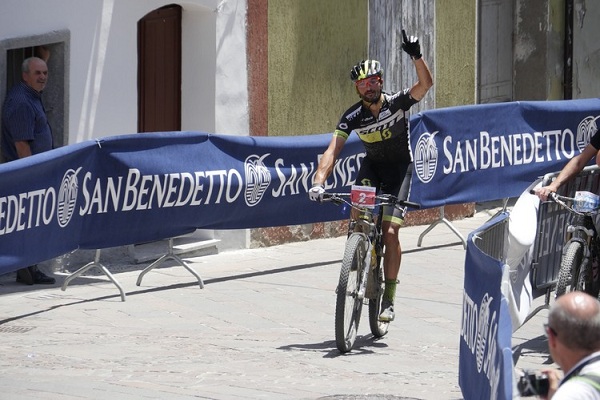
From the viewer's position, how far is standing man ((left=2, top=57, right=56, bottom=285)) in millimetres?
12820

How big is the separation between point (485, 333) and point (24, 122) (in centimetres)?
664

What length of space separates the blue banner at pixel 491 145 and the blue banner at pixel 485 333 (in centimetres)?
632

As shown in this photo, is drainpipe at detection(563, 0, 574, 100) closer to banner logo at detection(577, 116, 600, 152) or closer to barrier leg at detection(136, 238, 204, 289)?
banner logo at detection(577, 116, 600, 152)

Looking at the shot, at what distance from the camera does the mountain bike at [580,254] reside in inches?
390

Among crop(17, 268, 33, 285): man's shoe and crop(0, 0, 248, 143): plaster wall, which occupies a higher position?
crop(0, 0, 248, 143): plaster wall

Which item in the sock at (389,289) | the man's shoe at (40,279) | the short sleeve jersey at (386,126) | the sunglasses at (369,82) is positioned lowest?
the man's shoe at (40,279)

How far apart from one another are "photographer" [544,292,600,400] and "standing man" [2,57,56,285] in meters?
8.68

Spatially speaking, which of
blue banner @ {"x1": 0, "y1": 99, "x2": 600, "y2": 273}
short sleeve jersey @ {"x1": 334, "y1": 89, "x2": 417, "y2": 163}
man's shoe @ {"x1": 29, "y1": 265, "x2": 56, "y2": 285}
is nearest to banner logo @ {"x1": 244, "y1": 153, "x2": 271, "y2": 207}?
blue banner @ {"x1": 0, "y1": 99, "x2": 600, "y2": 273}

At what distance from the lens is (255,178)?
1365 centimetres

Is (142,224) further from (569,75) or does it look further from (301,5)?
(569,75)

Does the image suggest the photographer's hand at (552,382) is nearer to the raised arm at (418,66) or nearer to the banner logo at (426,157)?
the raised arm at (418,66)

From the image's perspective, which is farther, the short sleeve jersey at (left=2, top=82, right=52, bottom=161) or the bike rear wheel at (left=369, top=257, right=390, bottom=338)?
the short sleeve jersey at (left=2, top=82, right=52, bottom=161)

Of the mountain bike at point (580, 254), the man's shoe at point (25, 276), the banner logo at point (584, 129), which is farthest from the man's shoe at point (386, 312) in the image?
the banner logo at point (584, 129)

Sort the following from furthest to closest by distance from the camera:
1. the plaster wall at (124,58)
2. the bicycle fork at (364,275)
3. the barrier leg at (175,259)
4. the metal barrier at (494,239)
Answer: the plaster wall at (124,58) < the barrier leg at (175,259) < the bicycle fork at (364,275) < the metal barrier at (494,239)
